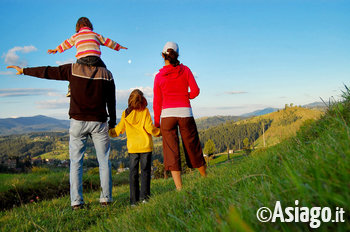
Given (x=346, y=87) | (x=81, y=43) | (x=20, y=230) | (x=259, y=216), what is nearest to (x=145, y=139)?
(x=81, y=43)

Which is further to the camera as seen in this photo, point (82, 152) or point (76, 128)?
point (82, 152)

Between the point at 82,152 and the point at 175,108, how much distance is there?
6.93 feet

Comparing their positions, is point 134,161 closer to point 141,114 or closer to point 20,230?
point 141,114

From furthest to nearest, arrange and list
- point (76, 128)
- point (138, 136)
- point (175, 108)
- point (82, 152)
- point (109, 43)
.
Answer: point (138, 136), point (109, 43), point (175, 108), point (82, 152), point (76, 128)

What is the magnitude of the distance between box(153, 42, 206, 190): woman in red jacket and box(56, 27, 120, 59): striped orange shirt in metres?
1.39

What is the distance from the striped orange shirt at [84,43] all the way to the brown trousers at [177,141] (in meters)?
2.07

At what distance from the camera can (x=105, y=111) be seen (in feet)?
16.1

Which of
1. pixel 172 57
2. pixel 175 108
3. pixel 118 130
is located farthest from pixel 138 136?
pixel 172 57

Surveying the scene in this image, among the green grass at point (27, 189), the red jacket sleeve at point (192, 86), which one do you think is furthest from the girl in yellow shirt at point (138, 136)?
the green grass at point (27, 189)

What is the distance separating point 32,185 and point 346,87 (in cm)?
929

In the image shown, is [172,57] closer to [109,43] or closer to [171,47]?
[171,47]

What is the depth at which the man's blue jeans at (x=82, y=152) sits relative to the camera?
454cm

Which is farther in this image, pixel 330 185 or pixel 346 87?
pixel 346 87

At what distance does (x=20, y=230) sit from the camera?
331cm
